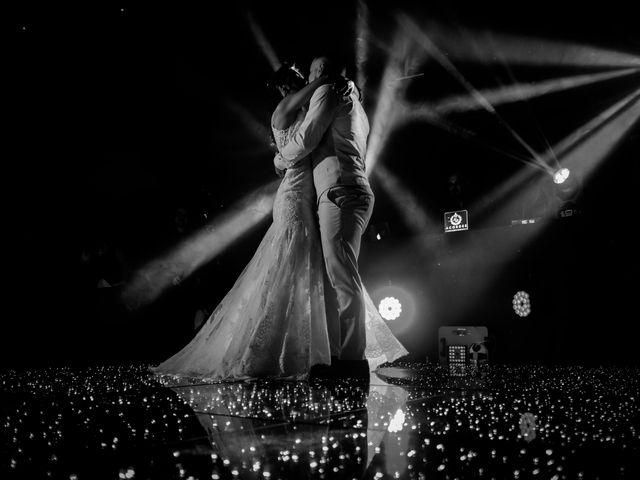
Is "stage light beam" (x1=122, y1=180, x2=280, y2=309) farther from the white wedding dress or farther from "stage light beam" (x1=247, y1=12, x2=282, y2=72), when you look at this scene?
the white wedding dress

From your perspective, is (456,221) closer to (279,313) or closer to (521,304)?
(521,304)

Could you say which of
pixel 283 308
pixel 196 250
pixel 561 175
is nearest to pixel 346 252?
pixel 283 308

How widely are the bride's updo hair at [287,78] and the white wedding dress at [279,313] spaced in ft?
0.69

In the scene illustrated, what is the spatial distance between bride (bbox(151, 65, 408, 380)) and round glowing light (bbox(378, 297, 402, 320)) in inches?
115

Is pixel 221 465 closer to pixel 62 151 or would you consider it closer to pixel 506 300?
pixel 62 151

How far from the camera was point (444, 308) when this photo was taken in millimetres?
5191

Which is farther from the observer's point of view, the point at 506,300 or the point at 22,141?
the point at 506,300

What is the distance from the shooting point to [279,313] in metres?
2.10

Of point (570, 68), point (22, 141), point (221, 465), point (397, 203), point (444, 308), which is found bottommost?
point (221, 465)

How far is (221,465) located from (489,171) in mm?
5406

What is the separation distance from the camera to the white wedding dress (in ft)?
6.51

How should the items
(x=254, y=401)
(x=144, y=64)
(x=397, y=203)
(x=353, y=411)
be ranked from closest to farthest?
(x=353, y=411) → (x=254, y=401) → (x=144, y=64) → (x=397, y=203)

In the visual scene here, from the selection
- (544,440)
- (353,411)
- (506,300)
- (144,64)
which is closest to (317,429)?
(353,411)

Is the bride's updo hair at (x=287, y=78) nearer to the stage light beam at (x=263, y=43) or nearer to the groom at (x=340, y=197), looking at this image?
the groom at (x=340, y=197)
